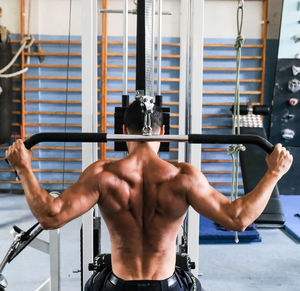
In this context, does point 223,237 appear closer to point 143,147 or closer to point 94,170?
point 143,147

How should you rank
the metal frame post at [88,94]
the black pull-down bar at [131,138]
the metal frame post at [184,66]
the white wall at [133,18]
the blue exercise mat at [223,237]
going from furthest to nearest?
the white wall at [133,18], the blue exercise mat at [223,237], the metal frame post at [184,66], the metal frame post at [88,94], the black pull-down bar at [131,138]

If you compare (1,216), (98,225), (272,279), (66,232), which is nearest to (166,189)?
(98,225)

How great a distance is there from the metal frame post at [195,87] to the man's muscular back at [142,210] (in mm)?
948

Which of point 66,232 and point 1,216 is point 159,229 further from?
point 1,216

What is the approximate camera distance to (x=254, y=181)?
5184 millimetres

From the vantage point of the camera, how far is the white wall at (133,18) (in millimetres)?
6293

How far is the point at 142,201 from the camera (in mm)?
1512

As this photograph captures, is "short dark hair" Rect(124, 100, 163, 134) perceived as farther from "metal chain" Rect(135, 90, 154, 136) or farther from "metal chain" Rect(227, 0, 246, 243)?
"metal chain" Rect(227, 0, 246, 243)

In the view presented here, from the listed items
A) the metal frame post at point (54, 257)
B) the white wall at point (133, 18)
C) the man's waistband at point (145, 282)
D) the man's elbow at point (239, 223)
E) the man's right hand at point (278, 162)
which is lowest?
the metal frame post at point (54, 257)

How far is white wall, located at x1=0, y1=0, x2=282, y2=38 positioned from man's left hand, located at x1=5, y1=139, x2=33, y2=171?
5.26 metres

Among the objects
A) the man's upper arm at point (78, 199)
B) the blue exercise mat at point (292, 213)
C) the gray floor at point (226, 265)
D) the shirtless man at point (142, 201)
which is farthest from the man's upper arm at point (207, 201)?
the blue exercise mat at point (292, 213)

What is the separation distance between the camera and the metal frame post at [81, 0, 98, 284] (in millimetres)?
2365

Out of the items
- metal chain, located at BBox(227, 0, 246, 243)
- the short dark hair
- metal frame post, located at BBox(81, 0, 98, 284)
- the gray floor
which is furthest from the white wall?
the short dark hair

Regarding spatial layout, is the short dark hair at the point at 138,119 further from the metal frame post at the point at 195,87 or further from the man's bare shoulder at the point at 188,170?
the metal frame post at the point at 195,87
